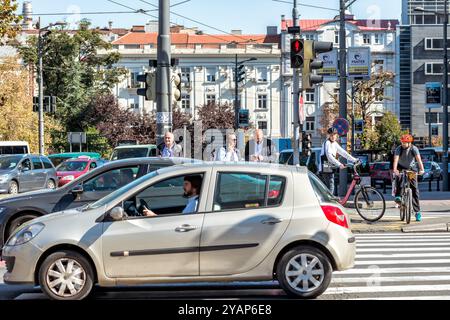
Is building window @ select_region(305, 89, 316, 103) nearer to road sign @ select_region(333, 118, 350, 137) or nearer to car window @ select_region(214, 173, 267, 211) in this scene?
road sign @ select_region(333, 118, 350, 137)

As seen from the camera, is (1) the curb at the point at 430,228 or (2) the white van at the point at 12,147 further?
(2) the white van at the point at 12,147

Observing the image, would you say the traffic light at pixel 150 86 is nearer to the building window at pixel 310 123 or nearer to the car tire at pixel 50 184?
the car tire at pixel 50 184

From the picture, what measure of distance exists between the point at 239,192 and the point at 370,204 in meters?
8.35

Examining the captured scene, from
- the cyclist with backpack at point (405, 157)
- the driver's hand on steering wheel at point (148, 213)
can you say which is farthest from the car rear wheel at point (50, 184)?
the driver's hand on steering wheel at point (148, 213)

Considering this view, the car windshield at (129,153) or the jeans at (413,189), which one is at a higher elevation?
the car windshield at (129,153)

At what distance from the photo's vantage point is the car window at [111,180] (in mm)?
11705

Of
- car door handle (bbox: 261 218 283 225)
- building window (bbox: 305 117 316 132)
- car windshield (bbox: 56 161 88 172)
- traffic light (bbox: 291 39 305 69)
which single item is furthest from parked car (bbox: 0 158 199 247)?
building window (bbox: 305 117 316 132)

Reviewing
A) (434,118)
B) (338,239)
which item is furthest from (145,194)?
(434,118)

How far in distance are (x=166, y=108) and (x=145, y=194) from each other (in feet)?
28.4

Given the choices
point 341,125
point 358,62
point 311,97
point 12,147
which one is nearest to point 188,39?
point 311,97

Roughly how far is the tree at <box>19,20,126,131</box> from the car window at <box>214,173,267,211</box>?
228 feet

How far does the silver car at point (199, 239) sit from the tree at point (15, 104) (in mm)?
48735

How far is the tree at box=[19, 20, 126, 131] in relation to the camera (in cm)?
7888
